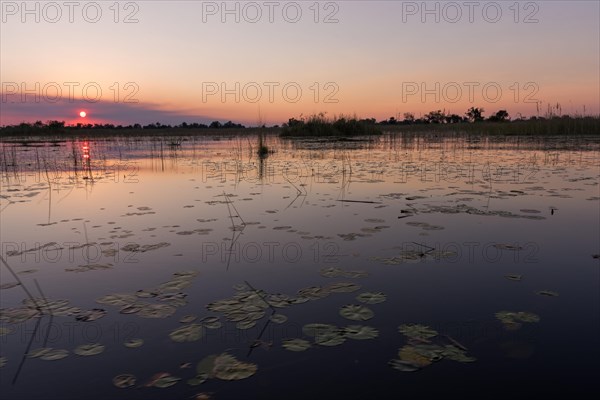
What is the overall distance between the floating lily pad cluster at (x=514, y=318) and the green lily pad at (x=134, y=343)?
9.43ft

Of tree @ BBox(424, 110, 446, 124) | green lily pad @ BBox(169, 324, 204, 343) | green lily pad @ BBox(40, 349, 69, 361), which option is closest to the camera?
green lily pad @ BBox(40, 349, 69, 361)

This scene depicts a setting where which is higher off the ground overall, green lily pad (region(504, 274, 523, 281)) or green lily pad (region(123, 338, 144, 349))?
green lily pad (region(504, 274, 523, 281))

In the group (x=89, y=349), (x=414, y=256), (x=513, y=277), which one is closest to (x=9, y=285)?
(x=89, y=349)

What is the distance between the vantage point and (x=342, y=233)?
6.07 meters

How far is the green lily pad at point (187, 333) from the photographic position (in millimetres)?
3179

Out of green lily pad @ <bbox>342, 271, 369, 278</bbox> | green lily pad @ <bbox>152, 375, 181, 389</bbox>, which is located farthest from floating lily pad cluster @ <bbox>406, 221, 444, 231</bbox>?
green lily pad @ <bbox>152, 375, 181, 389</bbox>

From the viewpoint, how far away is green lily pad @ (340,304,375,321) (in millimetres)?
3471

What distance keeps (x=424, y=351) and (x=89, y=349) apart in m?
2.48

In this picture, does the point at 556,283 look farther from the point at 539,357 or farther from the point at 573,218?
the point at 573,218

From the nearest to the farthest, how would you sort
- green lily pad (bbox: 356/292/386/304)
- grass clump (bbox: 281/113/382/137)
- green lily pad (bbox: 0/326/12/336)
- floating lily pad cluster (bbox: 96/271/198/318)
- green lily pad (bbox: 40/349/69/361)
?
green lily pad (bbox: 40/349/69/361) → green lily pad (bbox: 0/326/12/336) → floating lily pad cluster (bbox: 96/271/198/318) → green lily pad (bbox: 356/292/386/304) → grass clump (bbox: 281/113/382/137)

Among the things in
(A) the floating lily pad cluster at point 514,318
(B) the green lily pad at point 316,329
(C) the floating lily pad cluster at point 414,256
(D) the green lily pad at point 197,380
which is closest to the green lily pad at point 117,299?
(D) the green lily pad at point 197,380

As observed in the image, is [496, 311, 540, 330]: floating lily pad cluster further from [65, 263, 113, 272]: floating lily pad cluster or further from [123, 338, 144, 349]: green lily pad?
[65, 263, 113, 272]: floating lily pad cluster

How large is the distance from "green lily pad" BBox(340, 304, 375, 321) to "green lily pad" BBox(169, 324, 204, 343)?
1.21m

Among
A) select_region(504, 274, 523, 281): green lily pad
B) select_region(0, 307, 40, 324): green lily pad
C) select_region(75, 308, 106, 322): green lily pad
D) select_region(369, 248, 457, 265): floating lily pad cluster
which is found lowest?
select_region(75, 308, 106, 322): green lily pad
